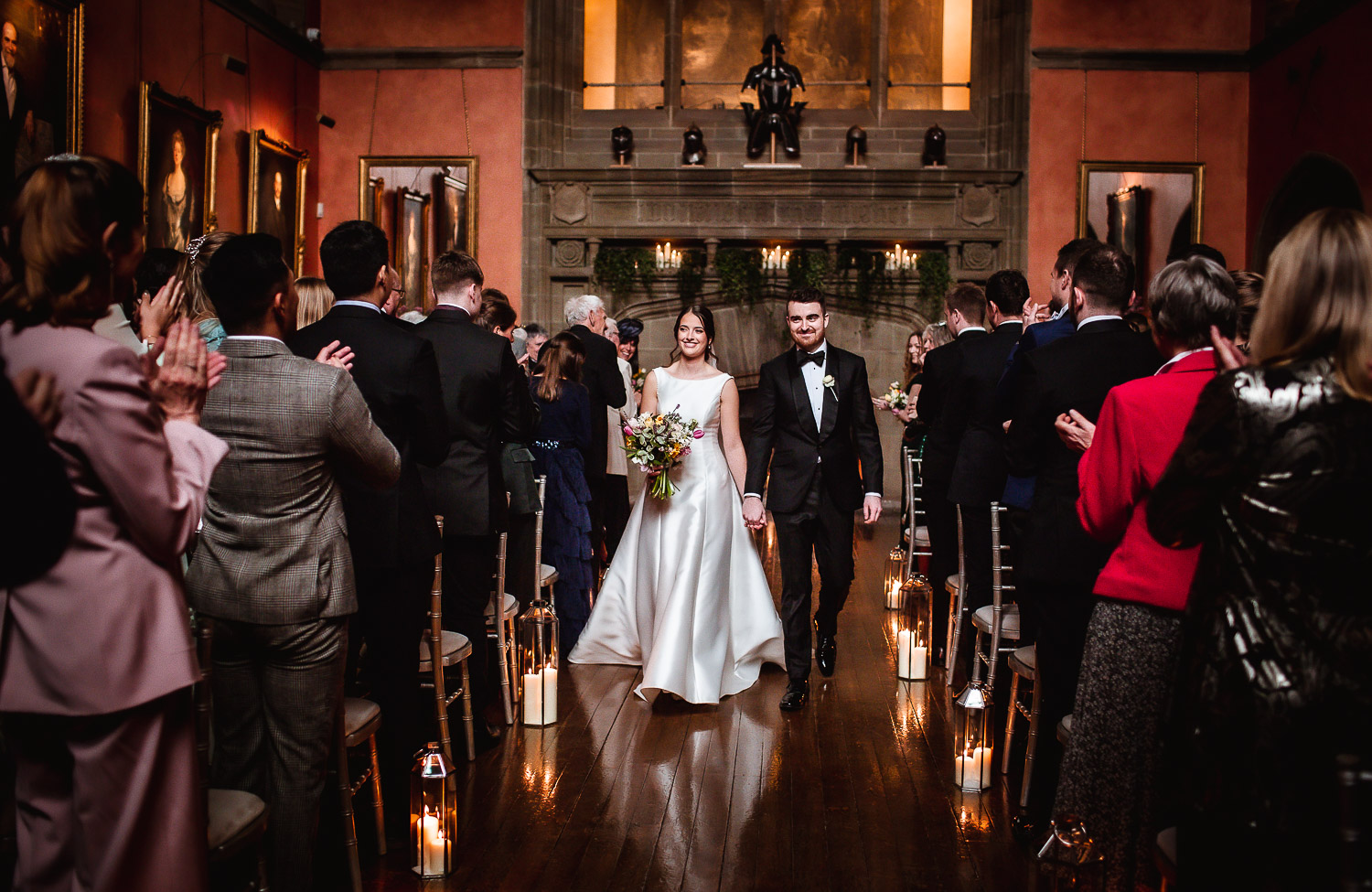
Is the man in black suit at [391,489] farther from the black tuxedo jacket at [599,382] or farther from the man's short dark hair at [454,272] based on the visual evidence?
the black tuxedo jacket at [599,382]

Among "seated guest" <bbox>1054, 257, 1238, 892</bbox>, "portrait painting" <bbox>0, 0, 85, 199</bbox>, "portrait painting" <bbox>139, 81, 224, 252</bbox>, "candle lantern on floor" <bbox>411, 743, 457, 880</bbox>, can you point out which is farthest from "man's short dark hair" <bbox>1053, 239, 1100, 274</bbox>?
"portrait painting" <bbox>139, 81, 224, 252</bbox>

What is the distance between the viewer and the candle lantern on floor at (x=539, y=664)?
4340 millimetres

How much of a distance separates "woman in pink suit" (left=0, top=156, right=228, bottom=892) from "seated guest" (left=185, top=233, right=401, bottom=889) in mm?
575

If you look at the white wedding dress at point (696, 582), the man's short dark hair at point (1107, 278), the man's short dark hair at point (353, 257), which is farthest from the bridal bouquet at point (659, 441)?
the man's short dark hair at point (1107, 278)

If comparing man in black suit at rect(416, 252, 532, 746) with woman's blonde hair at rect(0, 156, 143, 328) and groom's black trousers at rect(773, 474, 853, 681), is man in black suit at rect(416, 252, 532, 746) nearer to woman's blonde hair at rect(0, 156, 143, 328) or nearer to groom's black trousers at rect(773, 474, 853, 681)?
groom's black trousers at rect(773, 474, 853, 681)

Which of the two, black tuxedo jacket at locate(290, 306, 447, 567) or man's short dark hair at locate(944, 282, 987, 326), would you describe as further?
man's short dark hair at locate(944, 282, 987, 326)

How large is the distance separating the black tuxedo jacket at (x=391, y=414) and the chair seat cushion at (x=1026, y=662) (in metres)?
1.95

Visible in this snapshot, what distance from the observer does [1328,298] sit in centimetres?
168

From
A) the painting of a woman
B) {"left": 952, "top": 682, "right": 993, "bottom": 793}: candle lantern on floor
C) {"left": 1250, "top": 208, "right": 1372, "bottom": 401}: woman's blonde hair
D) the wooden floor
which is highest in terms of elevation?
the painting of a woman

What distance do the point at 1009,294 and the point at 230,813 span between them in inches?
160

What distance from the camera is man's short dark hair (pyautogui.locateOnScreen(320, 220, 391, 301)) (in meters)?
3.10

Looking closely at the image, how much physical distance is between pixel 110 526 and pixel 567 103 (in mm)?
10475

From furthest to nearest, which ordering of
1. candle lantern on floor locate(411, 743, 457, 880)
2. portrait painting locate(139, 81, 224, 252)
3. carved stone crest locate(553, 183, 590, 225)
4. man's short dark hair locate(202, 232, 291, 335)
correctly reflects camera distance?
carved stone crest locate(553, 183, 590, 225), portrait painting locate(139, 81, 224, 252), candle lantern on floor locate(411, 743, 457, 880), man's short dark hair locate(202, 232, 291, 335)

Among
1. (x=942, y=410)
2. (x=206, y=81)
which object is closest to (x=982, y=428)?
(x=942, y=410)
